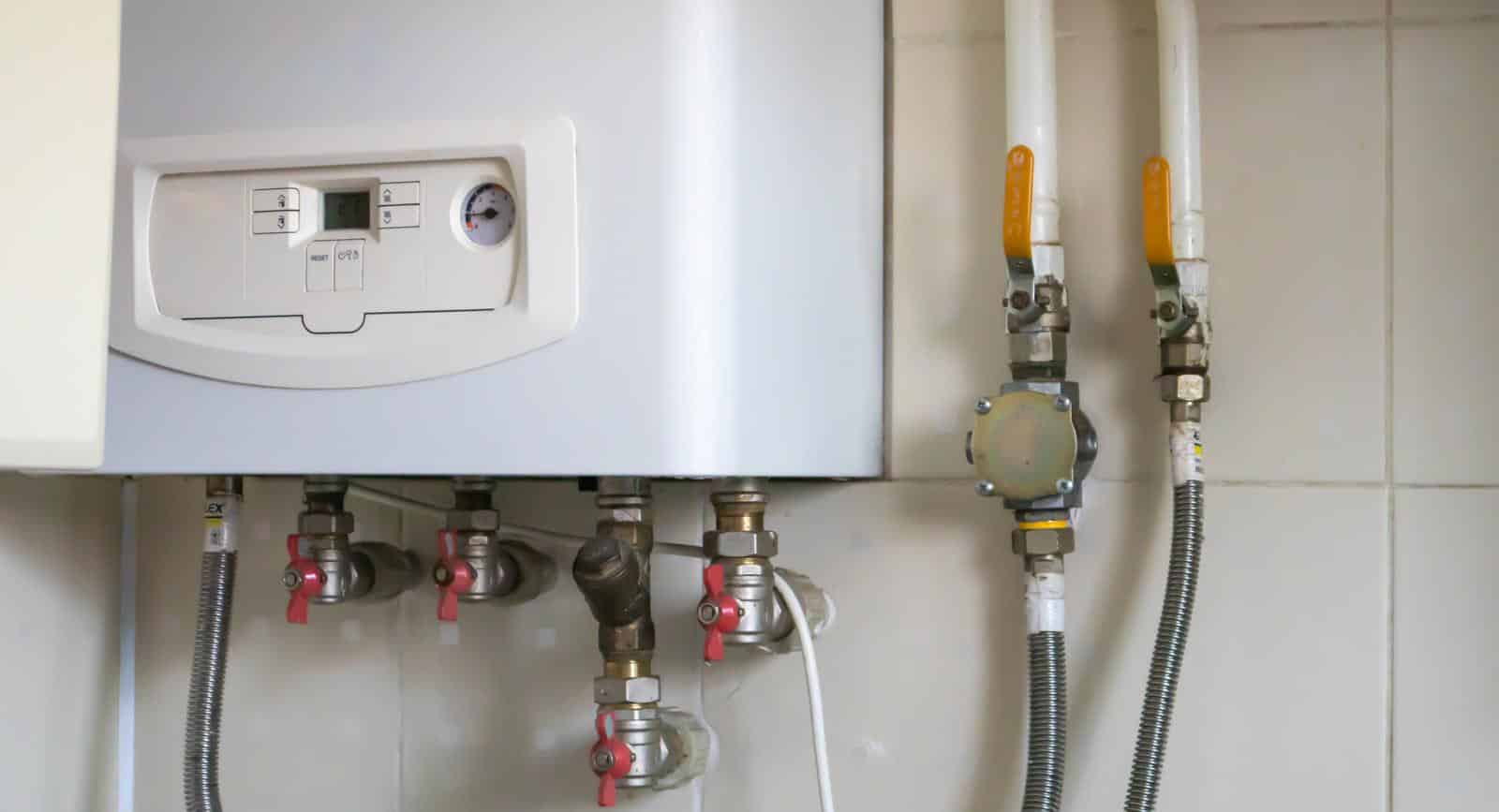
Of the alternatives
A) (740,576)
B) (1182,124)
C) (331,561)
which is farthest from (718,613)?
(1182,124)

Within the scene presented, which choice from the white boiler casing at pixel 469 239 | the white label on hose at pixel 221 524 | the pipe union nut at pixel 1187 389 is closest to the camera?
the white boiler casing at pixel 469 239

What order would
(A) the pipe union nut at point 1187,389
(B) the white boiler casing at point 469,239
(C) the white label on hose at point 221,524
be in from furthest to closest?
(C) the white label on hose at point 221,524, (A) the pipe union nut at point 1187,389, (B) the white boiler casing at point 469,239

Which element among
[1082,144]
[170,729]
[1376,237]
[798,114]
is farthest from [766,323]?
[170,729]

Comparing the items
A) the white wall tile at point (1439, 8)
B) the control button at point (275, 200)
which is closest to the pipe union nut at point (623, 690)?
the control button at point (275, 200)

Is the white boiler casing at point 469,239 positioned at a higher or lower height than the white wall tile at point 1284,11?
lower

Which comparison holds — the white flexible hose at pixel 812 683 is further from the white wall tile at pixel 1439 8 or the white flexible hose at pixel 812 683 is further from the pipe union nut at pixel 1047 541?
the white wall tile at pixel 1439 8

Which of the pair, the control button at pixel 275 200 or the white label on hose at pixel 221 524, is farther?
the white label on hose at pixel 221 524

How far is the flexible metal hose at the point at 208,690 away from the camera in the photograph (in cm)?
90

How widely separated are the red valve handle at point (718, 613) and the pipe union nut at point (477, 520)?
0.57 ft

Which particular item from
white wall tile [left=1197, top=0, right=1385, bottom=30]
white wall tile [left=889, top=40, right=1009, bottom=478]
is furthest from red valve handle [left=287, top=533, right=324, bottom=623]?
white wall tile [left=1197, top=0, right=1385, bottom=30]

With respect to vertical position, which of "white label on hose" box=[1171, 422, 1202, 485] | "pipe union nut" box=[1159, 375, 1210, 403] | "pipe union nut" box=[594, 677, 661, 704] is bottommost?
"pipe union nut" box=[594, 677, 661, 704]

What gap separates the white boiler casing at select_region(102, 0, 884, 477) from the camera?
0.72m

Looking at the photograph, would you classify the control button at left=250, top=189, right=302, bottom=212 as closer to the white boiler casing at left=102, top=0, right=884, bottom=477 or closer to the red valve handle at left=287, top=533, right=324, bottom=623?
the white boiler casing at left=102, top=0, right=884, bottom=477

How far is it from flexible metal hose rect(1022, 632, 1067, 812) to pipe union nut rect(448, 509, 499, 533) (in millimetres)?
365
